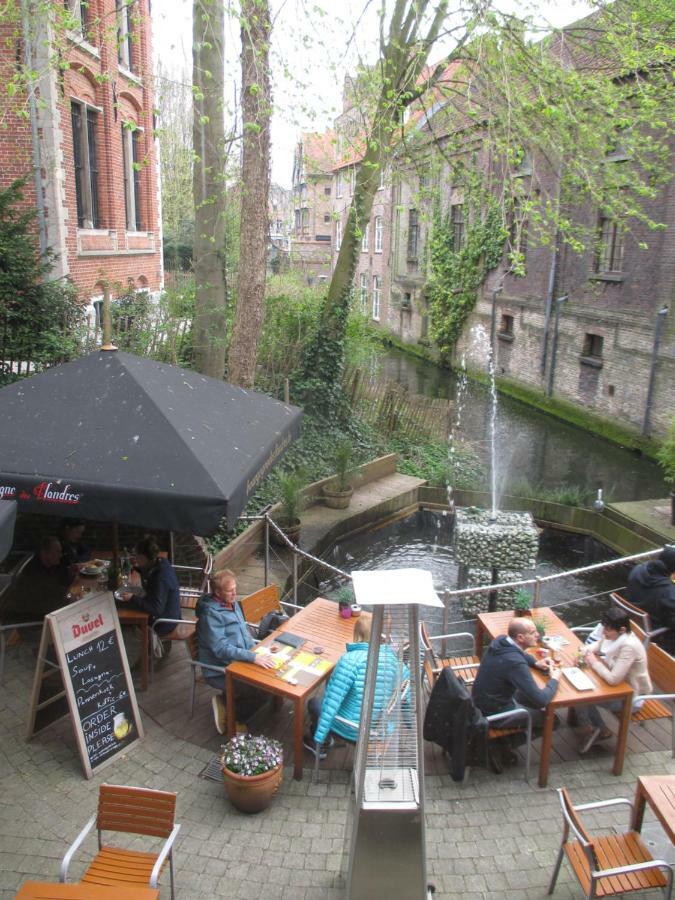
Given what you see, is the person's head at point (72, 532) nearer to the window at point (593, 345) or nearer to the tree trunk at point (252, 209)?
the tree trunk at point (252, 209)

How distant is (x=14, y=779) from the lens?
4.68 metres

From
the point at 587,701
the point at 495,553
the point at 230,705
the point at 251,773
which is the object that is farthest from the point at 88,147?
the point at 587,701

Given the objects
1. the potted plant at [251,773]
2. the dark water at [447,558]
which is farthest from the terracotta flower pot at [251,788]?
the dark water at [447,558]

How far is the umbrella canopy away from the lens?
4496 millimetres

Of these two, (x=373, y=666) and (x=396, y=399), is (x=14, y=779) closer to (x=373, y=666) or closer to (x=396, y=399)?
(x=373, y=666)

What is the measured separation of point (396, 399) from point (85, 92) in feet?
32.3

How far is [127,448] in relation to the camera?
15.6ft

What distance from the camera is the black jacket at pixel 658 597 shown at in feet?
20.4

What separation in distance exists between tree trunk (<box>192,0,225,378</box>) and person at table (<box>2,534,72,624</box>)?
515cm

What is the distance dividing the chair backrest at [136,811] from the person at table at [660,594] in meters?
4.63

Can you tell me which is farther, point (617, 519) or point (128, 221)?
point (128, 221)

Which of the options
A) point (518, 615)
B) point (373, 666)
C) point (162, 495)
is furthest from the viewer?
point (518, 615)

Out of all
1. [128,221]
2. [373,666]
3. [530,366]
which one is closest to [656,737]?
[373,666]

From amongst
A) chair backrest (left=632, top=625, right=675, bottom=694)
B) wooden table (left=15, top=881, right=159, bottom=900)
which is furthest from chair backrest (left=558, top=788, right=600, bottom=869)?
wooden table (left=15, top=881, right=159, bottom=900)
